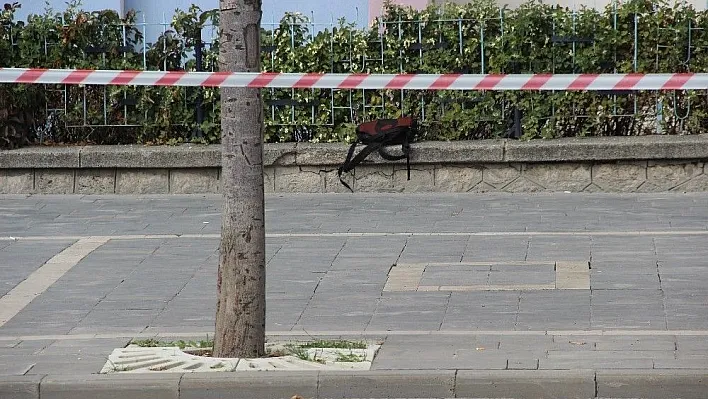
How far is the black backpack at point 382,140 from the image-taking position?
1214cm

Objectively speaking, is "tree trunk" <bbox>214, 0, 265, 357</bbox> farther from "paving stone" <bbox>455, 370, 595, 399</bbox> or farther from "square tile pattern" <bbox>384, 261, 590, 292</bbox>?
"square tile pattern" <bbox>384, 261, 590, 292</bbox>

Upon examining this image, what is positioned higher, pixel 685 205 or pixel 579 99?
pixel 579 99

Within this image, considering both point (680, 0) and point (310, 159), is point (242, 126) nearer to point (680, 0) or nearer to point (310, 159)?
point (310, 159)

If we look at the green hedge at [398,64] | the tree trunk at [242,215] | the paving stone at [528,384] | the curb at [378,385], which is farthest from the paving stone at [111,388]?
the green hedge at [398,64]

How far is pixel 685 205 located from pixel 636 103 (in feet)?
4.70

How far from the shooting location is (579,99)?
1245 cm

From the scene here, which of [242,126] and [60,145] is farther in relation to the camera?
[60,145]

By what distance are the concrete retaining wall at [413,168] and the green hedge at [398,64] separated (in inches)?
11.9

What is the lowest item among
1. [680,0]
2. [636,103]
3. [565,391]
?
[565,391]

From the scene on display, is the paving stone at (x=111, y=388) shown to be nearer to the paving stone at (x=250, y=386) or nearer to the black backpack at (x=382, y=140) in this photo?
the paving stone at (x=250, y=386)

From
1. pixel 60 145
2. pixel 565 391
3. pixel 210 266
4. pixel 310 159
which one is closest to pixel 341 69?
pixel 310 159

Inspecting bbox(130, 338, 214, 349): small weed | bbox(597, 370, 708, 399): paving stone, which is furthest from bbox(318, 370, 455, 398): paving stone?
bbox(130, 338, 214, 349): small weed

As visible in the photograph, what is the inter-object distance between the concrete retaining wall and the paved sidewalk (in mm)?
179

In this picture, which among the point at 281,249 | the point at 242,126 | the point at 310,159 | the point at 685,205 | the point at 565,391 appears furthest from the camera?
the point at 310,159
